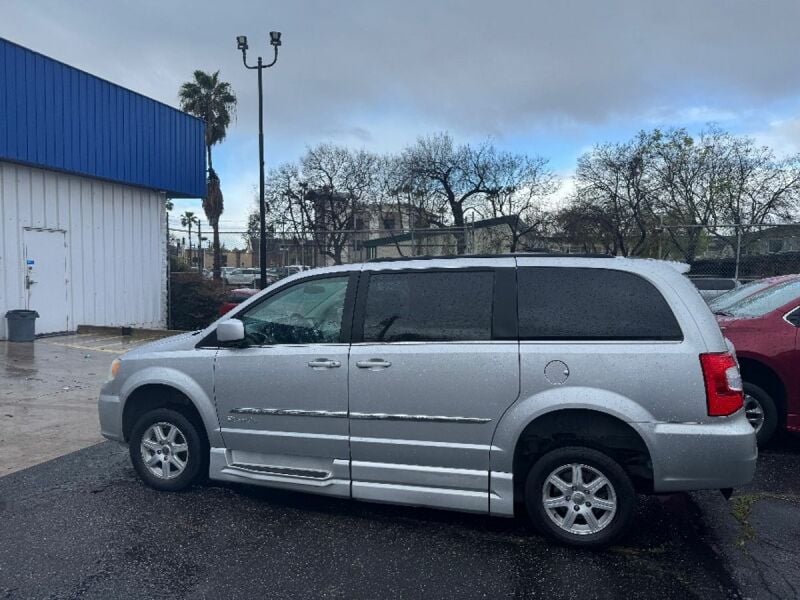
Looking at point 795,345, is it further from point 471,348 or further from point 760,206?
point 760,206

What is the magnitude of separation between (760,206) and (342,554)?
30467mm

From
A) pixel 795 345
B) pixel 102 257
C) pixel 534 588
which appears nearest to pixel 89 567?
pixel 534 588

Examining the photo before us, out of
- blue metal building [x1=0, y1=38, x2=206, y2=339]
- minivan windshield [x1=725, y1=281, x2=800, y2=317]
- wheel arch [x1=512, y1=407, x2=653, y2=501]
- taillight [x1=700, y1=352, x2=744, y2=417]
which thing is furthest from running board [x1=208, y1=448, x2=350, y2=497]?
blue metal building [x1=0, y1=38, x2=206, y2=339]

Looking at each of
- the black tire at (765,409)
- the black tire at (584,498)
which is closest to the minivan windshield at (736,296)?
the black tire at (765,409)

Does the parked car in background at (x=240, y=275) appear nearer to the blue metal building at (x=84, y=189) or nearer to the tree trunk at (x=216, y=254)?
the tree trunk at (x=216, y=254)

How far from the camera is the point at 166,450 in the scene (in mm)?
4957

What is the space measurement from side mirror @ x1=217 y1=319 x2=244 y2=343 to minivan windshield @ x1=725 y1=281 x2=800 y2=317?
471 centimetres

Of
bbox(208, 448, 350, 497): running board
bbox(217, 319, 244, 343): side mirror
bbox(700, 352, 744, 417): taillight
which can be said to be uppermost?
bbox(217, 319, 244, 343): side mirror

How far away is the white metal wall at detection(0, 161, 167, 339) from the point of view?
13273mm

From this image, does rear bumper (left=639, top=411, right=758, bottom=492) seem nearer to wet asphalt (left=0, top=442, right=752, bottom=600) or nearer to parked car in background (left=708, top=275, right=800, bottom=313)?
wet asphalt (left=0, top=442, right=752, bottom=600)

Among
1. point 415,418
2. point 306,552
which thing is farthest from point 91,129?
point 306,552

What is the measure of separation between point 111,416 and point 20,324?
31.0 ft

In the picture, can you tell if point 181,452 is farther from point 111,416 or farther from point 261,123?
point 261,123

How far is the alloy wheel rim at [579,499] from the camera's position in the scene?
12.8 feet
